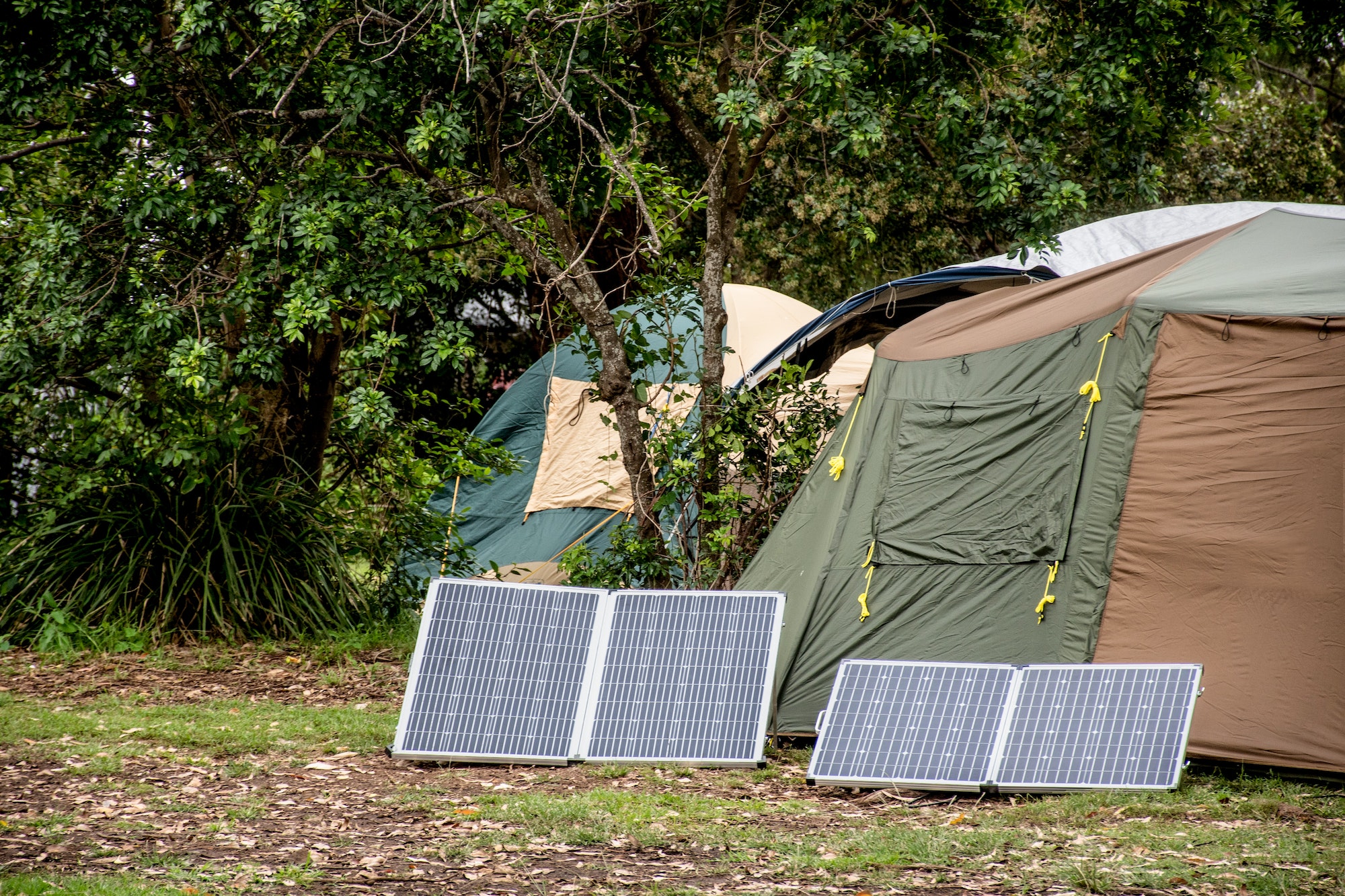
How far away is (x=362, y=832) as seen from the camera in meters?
4.48

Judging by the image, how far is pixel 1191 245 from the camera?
20.1ft

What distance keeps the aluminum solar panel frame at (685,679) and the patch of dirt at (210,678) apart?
1980mm

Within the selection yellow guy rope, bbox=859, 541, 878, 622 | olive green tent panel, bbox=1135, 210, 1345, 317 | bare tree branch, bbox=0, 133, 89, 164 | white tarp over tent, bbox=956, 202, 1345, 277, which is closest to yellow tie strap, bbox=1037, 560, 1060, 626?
yellow guy rope, bbox=859, 541, 878, 622

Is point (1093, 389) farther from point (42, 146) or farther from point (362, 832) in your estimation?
point (42, 146)

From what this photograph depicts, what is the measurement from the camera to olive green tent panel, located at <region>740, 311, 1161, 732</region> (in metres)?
5.54

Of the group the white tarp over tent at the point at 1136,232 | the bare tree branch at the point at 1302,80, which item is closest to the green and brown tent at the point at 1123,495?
the white tarp over tent at the point at 1136,232

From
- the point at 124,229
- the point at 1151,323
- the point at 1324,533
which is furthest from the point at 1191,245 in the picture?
the point at 124,229

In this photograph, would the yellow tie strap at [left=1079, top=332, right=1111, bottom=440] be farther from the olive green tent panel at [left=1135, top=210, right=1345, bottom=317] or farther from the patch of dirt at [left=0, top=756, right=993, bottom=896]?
the patch of dirt at [left=0, top=756, right=993, bottom=896]

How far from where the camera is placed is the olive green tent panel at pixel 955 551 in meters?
5.54

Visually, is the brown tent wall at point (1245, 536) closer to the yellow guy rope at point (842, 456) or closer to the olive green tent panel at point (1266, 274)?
the olive green tent panel at point (1266, 274)

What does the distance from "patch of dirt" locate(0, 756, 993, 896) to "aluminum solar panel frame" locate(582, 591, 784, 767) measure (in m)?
0.16

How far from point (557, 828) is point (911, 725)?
1669 millimetres

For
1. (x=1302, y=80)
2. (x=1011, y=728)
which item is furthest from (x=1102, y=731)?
(x=1302, y=80)

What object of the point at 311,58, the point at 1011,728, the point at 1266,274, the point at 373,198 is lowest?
the point at 1011,728
